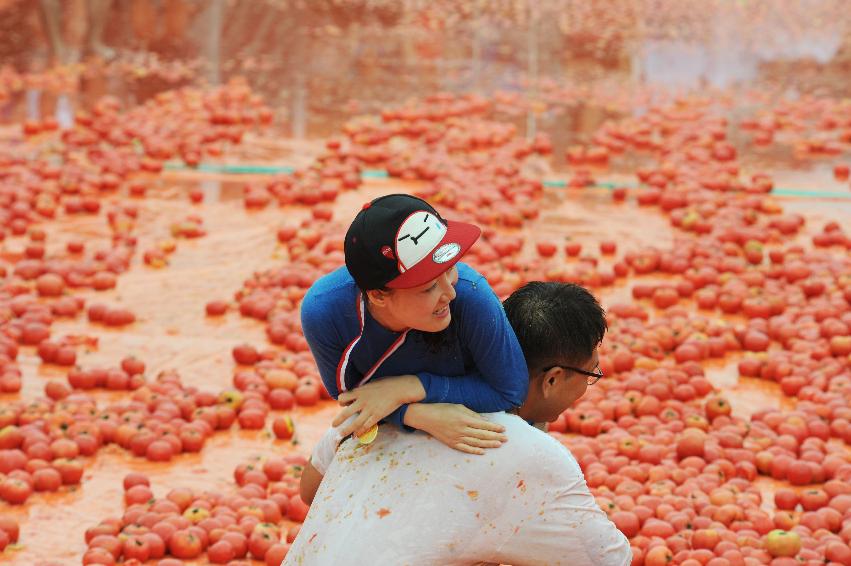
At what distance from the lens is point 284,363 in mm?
5168

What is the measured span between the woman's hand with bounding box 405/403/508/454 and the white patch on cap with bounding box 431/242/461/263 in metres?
0.36

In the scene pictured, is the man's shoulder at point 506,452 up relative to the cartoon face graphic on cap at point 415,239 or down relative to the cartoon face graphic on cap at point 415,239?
down

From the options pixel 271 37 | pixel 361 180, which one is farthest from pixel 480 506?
pixel 271 37

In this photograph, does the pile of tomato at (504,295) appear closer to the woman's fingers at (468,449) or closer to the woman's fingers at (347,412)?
the woman's fingers at (347,412)

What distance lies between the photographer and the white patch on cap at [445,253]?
253 cm

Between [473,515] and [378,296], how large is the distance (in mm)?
518

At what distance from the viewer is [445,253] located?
2.54 metres

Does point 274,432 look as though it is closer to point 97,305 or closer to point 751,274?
point 97,305

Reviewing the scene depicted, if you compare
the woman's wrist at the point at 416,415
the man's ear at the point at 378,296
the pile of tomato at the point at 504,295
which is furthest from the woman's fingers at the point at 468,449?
the pile of tomato at the point at 504,295

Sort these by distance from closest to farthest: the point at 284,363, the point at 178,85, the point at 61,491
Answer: the point at 61,491, the point at 284,363, the point at 178,85

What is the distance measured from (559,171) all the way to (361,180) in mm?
1324

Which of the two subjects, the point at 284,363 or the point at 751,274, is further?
the point at 751,274

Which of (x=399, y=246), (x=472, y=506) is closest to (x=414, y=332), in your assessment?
(x=399, y=246)

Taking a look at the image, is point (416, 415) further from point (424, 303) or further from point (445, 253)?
point (445, 253)
